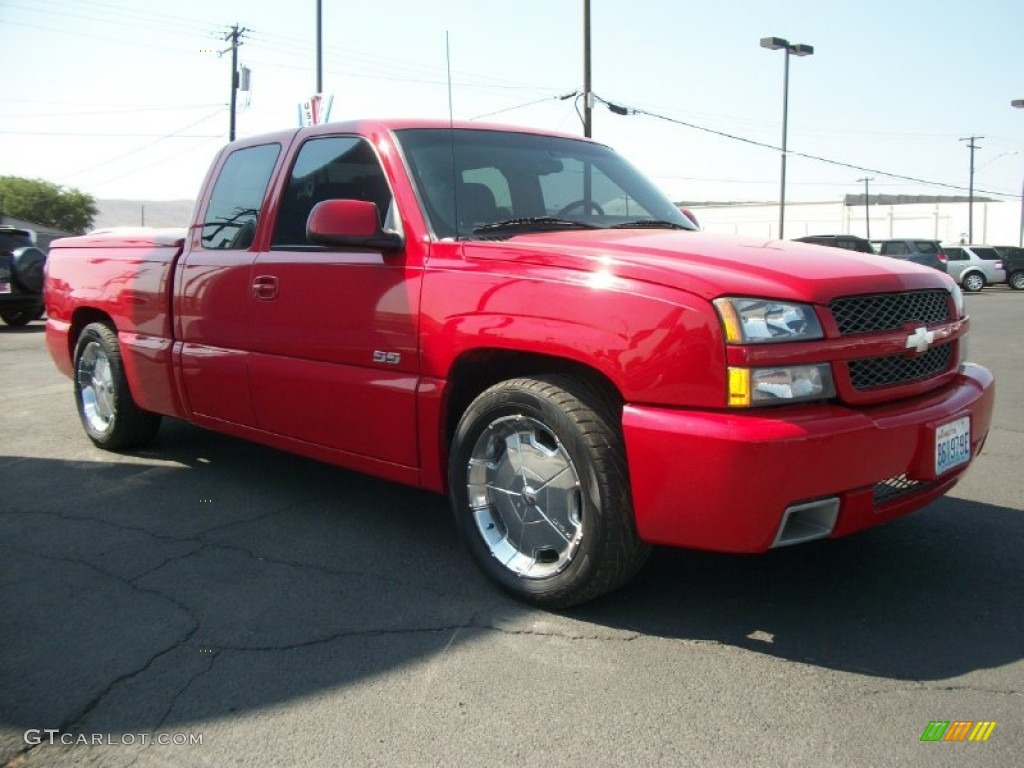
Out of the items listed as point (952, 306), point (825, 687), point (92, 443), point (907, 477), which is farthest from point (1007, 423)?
point (92, 443)


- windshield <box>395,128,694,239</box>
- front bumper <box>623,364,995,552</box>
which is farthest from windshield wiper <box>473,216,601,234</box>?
front bumper <box>623,364,995,552</box>

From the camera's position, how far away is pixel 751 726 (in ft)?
7.89

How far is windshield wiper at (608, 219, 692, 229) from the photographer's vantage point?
3.90m

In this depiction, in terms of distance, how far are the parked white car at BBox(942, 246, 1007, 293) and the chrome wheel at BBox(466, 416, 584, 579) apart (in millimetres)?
31654

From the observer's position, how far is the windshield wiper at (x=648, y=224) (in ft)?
12.8

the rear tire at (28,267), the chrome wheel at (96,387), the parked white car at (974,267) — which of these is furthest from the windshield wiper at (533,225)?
the parked white car at (974,267)

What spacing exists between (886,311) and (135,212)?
267 feet

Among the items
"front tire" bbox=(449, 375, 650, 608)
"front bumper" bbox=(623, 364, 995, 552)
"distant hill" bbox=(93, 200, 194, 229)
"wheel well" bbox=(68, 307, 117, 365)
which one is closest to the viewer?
"front bumper" bbox=(623, 364, 995, 552)

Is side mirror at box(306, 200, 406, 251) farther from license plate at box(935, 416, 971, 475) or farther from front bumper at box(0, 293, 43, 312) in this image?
front bumper at box(0, 293, 43, 312)

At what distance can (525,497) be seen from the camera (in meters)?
3.23

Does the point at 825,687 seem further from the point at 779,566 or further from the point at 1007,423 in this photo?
the point at 1007,423

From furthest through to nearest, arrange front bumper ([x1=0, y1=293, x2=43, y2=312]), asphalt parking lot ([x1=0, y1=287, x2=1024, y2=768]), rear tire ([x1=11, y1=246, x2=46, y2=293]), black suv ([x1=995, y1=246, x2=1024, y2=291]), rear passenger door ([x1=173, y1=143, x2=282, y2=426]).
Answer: black suv ([x1=995, y1=246, x2=1024, y2=291]) < front bumper ([x1=0, y1=293, x2=43, y2=312]) < rear tire ([x1=11, y1=246, x2=46, y2=293]) < rear passenger door ([x1=173, y1=143, x2=282, y2=426]) < asphalt parking lot ([x1=0, y1=287, x2=1024, y2=768])

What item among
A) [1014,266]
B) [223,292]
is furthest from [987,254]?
[223,292]

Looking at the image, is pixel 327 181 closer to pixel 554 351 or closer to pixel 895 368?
pixel 554 351
